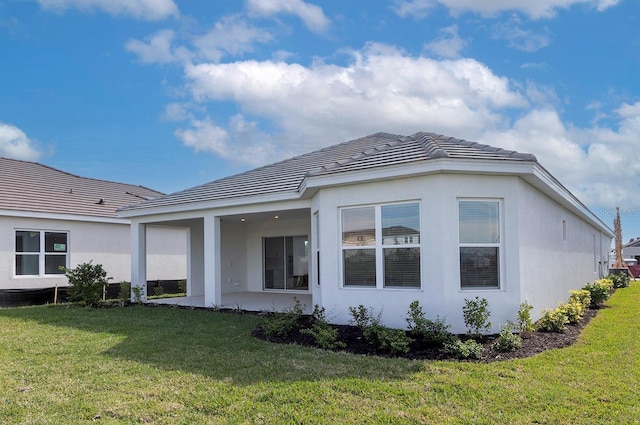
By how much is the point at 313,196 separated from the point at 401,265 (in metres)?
3.33

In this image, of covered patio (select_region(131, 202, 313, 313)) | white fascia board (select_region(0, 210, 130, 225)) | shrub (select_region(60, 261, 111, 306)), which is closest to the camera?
shrub (select_region(60, 261, 111, 306))

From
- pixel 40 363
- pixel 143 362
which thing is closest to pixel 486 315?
pixel 143 362

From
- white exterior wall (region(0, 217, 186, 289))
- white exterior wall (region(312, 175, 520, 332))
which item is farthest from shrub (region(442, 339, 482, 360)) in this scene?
white exterior wall (region(0, 217, 186, 289))

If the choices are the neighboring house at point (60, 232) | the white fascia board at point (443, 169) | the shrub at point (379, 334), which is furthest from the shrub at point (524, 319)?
the neighboring house at point (60, 232)

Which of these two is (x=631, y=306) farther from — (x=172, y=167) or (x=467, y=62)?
(x=172, y=167)

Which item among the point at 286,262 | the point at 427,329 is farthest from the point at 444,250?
the point at 286,262

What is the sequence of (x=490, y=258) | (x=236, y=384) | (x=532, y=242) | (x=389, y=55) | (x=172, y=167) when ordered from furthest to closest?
(x=172, y=167) → (x=389, y=55) → (x=532, y=242) → (x=490, y=258) → (x=236, y=384)

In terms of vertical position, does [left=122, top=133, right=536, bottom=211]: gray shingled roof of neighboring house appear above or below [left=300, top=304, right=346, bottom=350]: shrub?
above

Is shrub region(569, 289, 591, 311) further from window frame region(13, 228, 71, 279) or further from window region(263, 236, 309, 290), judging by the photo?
window frame region(13, 228, 71, 279)

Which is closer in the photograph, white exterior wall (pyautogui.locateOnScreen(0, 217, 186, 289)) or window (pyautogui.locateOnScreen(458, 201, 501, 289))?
window (pyautogui.locateOnScreen(458, 201, 501, 289))

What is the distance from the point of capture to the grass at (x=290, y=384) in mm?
4723

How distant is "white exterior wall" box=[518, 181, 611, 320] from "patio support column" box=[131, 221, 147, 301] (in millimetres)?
12247

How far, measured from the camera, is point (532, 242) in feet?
31.2

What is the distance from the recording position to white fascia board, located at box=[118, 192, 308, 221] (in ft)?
39.3
